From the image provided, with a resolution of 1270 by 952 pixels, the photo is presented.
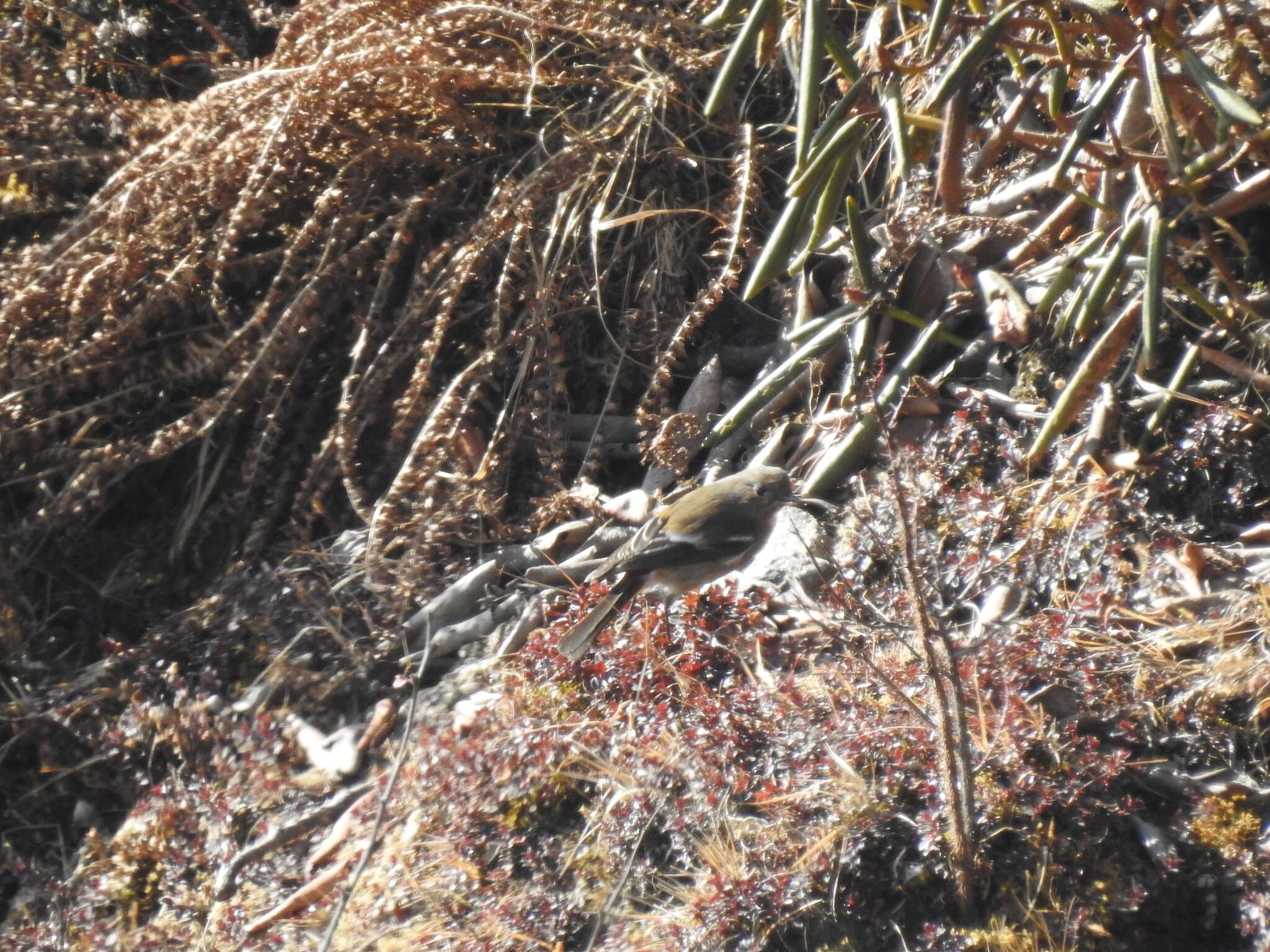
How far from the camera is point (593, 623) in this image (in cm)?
362

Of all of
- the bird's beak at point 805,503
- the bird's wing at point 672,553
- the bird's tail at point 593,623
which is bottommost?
the bird's tail at point 593,623

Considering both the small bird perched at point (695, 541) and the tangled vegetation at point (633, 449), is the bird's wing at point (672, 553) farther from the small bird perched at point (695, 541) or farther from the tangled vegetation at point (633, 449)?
the tangled vegetation at point (633, 449)

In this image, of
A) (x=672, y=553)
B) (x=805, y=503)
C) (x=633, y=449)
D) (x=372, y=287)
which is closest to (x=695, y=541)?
(x=672, y=553)

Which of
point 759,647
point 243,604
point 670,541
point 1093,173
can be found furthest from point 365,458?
point 1093,173

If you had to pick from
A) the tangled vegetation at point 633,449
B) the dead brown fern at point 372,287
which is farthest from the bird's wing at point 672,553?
the dead brown fern at point 372,287

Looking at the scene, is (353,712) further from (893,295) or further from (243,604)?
(893,295)

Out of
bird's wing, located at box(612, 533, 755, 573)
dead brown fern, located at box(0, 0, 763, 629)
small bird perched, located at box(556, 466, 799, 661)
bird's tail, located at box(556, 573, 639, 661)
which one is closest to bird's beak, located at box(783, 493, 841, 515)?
small bird perched, located at box(556, 466, 799, 661)

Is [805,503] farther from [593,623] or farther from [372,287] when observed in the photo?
[372,287]

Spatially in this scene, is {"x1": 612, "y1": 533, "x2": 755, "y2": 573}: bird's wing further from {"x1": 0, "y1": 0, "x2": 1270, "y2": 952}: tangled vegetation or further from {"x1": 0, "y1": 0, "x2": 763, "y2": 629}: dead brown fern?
{"x1": 0, "y1": 0, "x2": 763, "y2": 629}: dead brown fern

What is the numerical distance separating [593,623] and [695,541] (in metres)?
0.40

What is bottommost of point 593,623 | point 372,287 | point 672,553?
point 593,623

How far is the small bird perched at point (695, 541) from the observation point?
3.69m

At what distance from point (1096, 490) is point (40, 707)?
132 inches

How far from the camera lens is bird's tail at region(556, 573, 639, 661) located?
3551 mm
